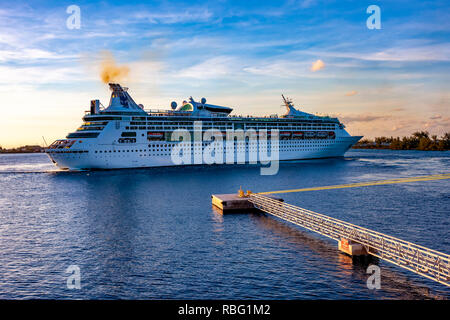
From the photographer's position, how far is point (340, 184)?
6362 cm

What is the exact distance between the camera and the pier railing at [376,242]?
65.7ft

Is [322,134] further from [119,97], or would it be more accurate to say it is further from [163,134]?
[119,97]

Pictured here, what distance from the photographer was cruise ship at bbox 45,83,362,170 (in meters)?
85.8

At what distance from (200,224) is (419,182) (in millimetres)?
48265

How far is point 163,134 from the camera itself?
98125 millimetres

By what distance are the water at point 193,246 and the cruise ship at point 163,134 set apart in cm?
3130

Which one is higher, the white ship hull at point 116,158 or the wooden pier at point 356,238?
the white ship hull at point 116,158

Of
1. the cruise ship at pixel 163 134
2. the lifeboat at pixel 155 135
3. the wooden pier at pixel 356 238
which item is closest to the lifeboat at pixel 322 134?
the cruise ship at pixel 163 134

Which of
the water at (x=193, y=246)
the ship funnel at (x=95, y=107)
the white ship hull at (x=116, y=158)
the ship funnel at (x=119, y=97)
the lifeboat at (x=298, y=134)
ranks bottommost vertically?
the water at (x=193, y=246)

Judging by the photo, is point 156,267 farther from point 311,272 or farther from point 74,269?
point 311,272

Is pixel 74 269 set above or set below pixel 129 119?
below

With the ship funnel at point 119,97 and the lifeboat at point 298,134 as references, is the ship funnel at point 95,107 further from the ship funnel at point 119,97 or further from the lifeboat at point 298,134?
the lifeboat at point 298,134

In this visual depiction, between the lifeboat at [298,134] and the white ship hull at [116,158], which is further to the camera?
the lifeboat at [298,134]
